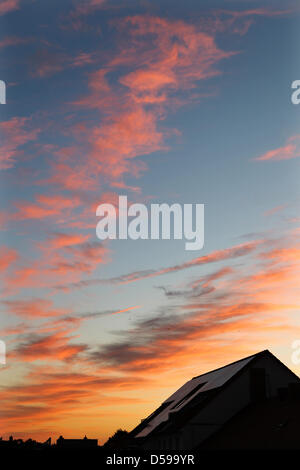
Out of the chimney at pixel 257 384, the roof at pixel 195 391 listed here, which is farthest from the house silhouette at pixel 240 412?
the roof at pixel 195 391

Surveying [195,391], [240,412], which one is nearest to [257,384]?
[240,412]

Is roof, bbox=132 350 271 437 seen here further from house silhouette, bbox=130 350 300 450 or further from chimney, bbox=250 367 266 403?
chimney, bbox=250 367 266 403

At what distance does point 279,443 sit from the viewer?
141 ft

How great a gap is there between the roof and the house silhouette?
14 centimetres

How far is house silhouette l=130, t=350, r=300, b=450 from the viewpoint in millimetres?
44938

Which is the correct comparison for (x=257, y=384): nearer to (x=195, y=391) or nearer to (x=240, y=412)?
(x=240, y=412)

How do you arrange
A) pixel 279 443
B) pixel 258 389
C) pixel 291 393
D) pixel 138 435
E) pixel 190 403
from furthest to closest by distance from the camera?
pixel 138 435, pixel 190 403, pixel 258 389, pixel 291 393, pixel 279 443

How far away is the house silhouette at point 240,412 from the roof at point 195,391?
0.46ft

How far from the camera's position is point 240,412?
5203 cm

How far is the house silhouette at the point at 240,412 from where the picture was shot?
44.9m
